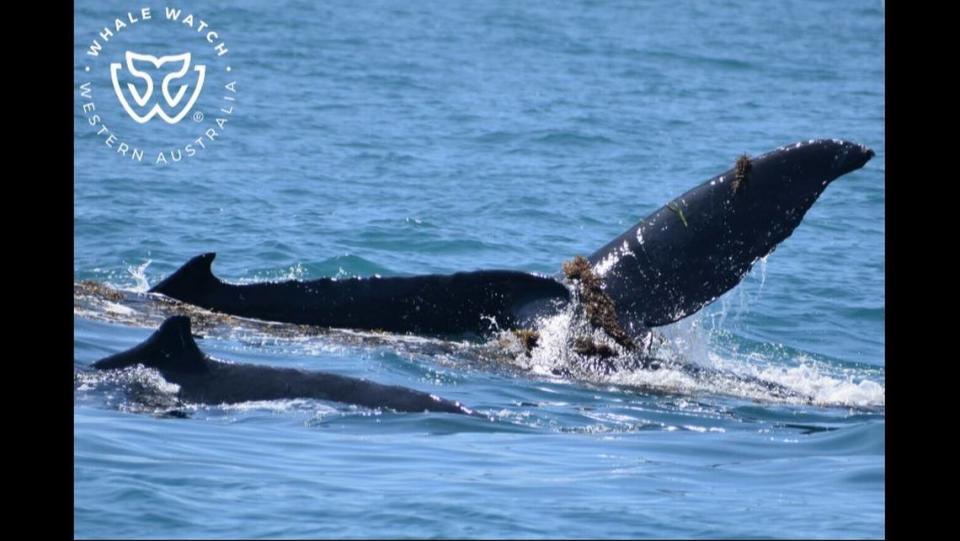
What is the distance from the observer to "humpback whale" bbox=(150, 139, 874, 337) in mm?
12383

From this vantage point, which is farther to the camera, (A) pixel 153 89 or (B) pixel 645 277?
(A) pixel 153 89

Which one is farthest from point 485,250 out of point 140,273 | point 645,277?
point 645,277

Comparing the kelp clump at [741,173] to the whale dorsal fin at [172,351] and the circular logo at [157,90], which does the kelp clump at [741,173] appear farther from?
the circular logo at [157,90]

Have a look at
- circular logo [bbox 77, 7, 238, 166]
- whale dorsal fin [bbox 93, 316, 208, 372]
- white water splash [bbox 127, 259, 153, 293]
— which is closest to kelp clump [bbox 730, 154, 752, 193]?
whale dorsal fin [bbox 93, 316, 208, 372]

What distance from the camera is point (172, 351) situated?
1027 centimetres

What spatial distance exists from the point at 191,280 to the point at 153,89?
1939cm

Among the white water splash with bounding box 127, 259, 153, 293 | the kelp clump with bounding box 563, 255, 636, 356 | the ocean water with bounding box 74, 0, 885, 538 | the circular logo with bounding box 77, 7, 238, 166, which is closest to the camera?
the ocean water with bounding box 74, 0, 885, 538

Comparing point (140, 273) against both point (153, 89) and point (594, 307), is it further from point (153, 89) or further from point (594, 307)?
point (153, 89)

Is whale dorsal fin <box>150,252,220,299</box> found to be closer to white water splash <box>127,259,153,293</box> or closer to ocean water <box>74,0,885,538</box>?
ocean water <box>74,0,885,538</box>

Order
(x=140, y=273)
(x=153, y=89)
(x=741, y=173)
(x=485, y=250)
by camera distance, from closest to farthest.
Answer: (x=741, y=173)
(x=140, y=273)
(x=485, y=250)
(x=153, y=89)

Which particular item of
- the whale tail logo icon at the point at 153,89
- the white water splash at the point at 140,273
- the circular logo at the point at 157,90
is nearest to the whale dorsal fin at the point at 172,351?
the white water splash at the point at 140,273

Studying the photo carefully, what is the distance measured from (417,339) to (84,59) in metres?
24.2

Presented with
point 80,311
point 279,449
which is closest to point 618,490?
point 279,449

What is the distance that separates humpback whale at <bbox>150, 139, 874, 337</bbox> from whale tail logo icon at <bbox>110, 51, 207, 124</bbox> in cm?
1190
